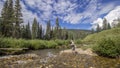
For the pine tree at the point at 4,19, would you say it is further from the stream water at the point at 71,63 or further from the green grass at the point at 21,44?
the stream water at the point at 71,63

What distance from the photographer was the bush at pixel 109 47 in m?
19.6

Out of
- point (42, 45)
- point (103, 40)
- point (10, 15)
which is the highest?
point (10, 15)

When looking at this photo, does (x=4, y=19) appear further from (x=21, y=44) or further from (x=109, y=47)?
(x=109, y=47)

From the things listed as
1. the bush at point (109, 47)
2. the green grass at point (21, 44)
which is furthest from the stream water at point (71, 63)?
the green grass at point (21, 44)

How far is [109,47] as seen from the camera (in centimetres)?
2022

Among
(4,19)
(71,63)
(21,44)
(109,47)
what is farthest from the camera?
(4,19)

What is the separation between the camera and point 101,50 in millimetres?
20984

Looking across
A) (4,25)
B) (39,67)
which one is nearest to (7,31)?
(4,25)

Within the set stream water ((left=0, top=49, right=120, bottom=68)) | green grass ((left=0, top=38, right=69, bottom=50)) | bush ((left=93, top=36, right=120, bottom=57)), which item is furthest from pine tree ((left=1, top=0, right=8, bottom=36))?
stream water ((left=0, top=49, right=120, bottom=68))

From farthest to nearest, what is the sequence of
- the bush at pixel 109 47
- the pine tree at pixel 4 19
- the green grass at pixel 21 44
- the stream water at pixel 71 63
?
the pine tree at pixel 4 19
the green grass at pixel 21 44
the bush at pixel 109 47
the stream water at pixel 71 63

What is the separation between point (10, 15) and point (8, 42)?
3505cm

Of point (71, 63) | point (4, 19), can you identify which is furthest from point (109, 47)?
point (4, 19)

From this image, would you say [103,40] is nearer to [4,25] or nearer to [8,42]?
[8,42]

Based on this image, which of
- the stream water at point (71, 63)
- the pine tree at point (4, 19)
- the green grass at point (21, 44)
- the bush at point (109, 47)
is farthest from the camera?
the pine tree at point (4, 19)
